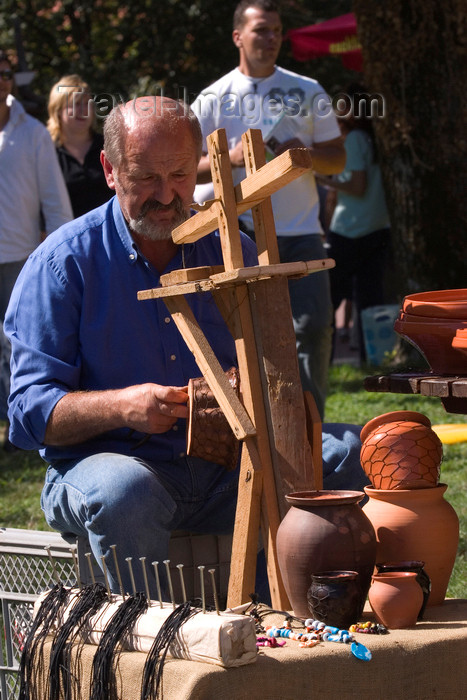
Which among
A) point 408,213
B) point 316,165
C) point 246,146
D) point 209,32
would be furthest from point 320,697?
point 209,32

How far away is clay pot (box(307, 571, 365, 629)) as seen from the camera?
223cm

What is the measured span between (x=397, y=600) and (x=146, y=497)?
0.70 metres

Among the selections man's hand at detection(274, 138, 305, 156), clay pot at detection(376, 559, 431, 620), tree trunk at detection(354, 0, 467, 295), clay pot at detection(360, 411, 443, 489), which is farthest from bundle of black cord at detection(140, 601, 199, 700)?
tree trunk at detection(354, 0, 467, 295)

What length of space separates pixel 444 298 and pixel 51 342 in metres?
1.02

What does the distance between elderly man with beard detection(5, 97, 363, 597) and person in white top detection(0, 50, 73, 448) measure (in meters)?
2.85

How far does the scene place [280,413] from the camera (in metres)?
2.54

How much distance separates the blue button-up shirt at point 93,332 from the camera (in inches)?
117

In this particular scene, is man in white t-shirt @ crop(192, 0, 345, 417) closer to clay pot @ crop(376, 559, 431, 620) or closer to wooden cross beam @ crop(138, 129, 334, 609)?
wooden cross beam @ crop(138, 129, 334, 609)

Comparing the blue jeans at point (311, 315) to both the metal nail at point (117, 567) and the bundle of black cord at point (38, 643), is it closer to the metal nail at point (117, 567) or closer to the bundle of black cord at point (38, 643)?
the metal nail at point (117, 567)

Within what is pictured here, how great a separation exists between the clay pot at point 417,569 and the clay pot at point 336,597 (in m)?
0.13

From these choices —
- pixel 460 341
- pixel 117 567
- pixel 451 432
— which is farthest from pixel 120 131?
pixel 451 432

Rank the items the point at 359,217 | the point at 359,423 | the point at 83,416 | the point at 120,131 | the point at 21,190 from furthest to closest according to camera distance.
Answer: the point at 359,217
the point at 359,423
the point at 21,190
the point at 120,131
the point at 83,416

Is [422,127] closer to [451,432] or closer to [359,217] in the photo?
[359,217]

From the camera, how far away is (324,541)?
2264 mm
